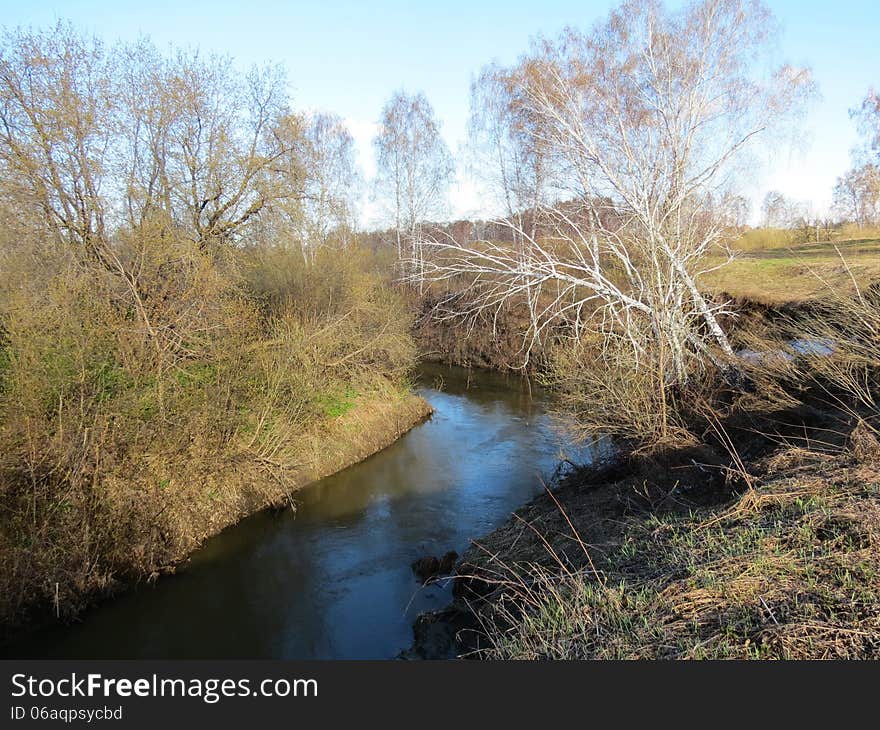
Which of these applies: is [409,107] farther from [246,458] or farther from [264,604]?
[264,604]

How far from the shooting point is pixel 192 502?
29.5 ft

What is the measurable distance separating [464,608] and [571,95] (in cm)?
747

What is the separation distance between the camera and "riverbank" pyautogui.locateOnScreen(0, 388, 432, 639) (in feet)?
22.0

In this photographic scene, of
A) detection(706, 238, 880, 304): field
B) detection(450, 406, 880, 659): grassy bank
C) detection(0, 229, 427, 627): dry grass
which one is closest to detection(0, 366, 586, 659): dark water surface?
detection(0, 229, 427, 627): dry grass

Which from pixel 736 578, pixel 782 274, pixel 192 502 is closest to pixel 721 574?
pixel 736 578

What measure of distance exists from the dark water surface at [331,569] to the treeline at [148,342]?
492mm

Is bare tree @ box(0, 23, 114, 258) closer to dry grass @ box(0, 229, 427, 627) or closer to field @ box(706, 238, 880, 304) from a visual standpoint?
dry grass @ box(0, 229, 427, 627)

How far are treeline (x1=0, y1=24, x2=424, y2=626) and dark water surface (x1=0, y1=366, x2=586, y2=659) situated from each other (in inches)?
19.4

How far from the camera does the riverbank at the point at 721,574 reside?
3.19m

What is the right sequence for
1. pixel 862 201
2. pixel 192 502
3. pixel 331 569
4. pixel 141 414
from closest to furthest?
pixel 331 569, pixel 141 414, pixel 192 502, pixel 862 201

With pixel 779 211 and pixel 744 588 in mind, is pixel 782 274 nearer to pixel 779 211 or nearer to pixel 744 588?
pixel 779 211

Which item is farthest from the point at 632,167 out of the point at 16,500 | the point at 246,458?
the point at 16,500

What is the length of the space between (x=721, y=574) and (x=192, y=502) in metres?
7.97

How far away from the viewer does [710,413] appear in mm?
8039
